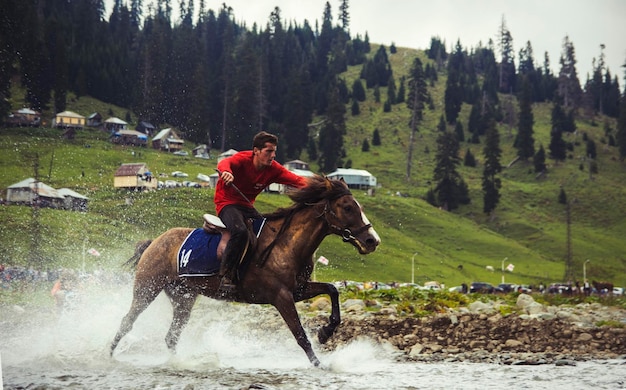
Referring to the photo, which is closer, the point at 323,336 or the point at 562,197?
the point at 323,336

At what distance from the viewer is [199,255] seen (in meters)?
12.2

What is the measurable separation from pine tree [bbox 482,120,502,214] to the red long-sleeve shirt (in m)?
130

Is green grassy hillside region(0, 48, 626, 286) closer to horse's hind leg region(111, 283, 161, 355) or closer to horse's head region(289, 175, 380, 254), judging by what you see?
horse's hind leg region(111, 283, 161, 355)

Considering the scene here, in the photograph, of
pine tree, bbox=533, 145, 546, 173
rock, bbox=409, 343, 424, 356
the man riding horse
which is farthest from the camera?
pine tree, bbox=533, 145, 546, 173

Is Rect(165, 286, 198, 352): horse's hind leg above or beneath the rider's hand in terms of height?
beneath

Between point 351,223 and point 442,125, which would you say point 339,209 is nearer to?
point 351,223

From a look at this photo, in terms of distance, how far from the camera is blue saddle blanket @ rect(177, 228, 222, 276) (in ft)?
39.4

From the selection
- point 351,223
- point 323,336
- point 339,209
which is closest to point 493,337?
point 323,336

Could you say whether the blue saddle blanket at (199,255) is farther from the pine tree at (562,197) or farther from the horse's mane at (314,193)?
the pine tree at (562,197)

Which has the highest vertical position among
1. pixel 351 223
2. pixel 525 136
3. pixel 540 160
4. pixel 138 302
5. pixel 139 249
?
pixel 525 136

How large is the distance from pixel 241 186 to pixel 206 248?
1.35m

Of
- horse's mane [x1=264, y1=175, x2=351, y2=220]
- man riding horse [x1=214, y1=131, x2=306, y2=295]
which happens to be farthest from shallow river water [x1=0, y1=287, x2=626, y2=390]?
horse's mane [x1=264, y1=175, x2=351, y2=220]

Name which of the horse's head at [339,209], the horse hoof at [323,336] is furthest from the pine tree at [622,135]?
the horse hoof at [323,336]

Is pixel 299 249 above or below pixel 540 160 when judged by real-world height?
below
